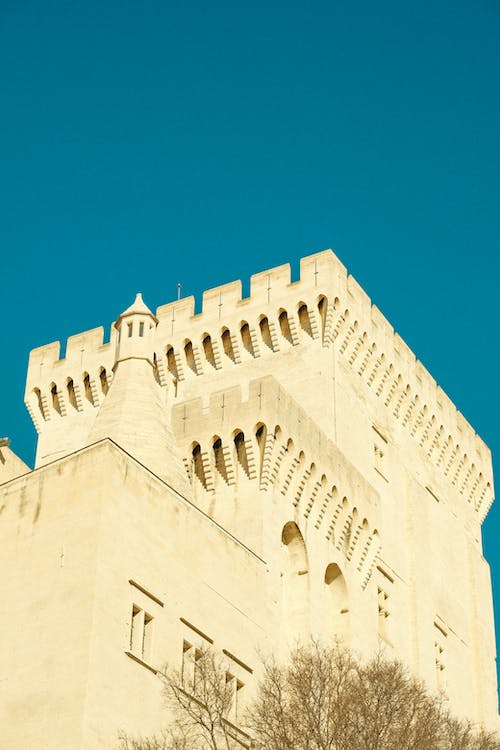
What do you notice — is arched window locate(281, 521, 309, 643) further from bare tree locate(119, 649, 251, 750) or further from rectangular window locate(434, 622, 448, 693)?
rectangular window locate(434, 622, 448, 693)

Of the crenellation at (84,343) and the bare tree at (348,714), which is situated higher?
the crenellation at (84,343)

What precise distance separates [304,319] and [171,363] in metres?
4.67

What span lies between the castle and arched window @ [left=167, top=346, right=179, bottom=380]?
67 millimetres

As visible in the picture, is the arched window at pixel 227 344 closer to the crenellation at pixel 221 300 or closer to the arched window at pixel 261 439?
the crenellation at pixel 221 300

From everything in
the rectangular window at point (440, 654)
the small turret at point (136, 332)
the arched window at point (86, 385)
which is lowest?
the rectangular window at point (440, 654)

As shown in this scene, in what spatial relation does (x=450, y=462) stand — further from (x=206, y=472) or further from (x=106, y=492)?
(x=106, y=492)

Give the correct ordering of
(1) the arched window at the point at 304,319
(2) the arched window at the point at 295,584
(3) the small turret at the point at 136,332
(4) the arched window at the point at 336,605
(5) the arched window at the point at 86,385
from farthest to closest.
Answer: (5) the arched window at the point at 86,385, (1) the arched window at the point at 304,319, (4) the arched window at the point at 336,605, (3) the small turret at the point at 136,332, (2) the arched window at the point at 295,584

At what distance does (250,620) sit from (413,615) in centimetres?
1201

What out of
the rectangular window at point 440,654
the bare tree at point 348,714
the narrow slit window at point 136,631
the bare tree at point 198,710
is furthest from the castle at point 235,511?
the bare tree at point 348,714

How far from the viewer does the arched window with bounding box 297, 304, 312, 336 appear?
44.8 metres

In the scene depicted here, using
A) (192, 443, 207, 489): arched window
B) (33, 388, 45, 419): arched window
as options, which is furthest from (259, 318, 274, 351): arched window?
(192, 443, 207, 489): arched window

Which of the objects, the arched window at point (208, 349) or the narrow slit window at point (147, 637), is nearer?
the narrow slit window at point (147, 637)

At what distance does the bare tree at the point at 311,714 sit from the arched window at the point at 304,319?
14.6 m

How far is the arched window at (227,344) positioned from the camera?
46.2m
